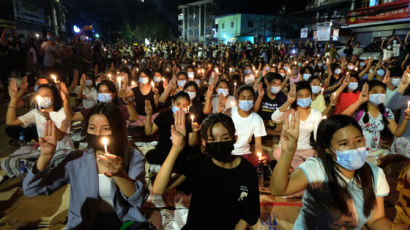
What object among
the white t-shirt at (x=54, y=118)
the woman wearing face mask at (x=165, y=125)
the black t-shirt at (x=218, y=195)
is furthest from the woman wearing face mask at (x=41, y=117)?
the black t-shirt at (x=218, y=195)

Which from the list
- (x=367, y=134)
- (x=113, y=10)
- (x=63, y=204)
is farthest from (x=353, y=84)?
(x=113, y=10)

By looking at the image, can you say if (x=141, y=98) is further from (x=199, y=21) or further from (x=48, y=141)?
(x=199, y=21)

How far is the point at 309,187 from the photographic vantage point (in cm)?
209

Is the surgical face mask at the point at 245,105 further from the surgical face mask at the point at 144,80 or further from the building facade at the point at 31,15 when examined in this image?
the building facade at the point at 31,15

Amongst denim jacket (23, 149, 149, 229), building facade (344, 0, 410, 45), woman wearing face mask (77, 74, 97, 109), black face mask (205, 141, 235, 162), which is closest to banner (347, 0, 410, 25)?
building facade (344, 0, 410, 45)

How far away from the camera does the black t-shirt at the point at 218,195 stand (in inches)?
85.3

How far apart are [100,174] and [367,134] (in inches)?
161

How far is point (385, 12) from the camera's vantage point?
25312mm

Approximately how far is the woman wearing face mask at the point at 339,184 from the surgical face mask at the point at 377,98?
2554 millimetres

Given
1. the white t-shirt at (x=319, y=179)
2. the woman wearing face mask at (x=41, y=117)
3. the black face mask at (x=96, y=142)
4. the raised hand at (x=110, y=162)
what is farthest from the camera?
the woman wearing face mask at (x=41, y=117)

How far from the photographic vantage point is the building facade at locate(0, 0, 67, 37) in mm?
17731

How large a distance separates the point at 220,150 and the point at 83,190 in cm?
126

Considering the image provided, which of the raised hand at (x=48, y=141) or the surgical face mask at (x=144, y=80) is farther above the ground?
the surgical face mask at (x=144, y=80)

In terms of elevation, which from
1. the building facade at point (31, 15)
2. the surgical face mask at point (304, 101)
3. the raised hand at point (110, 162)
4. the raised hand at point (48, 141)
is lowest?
the raised hand at point (110, 162)
